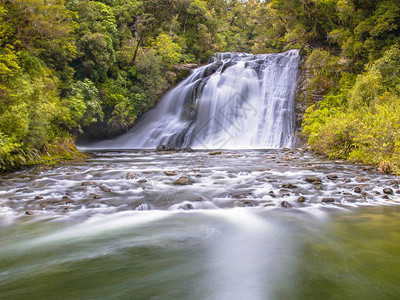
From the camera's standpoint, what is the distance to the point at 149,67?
20.9 m

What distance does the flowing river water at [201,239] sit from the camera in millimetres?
2287

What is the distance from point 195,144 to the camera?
18891 mm

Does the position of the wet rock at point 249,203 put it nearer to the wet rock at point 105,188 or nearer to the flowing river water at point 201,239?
the flowing river water at point 201,239

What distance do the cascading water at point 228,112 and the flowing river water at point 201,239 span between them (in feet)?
40.0

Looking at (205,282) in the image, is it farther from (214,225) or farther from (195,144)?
(195,144)

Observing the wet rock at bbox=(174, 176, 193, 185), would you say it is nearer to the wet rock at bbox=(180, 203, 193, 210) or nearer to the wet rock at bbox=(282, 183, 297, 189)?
the wet rock at bbox=(180, 203, 193, 210)

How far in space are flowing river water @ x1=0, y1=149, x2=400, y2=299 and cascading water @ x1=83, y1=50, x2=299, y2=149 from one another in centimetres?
1219

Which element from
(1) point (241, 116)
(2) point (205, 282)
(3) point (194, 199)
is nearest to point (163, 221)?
(3) point (194, 199)

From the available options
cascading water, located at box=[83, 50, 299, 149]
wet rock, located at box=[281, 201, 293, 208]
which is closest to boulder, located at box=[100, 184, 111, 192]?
wet rock, located at box=[281, 201, 293, 208]

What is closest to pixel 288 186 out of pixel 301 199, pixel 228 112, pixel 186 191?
pixel 301 199

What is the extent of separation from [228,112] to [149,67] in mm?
7316

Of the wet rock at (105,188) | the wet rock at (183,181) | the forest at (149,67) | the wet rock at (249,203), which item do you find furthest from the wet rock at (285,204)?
the forest at (149,67)

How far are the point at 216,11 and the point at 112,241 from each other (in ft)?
126

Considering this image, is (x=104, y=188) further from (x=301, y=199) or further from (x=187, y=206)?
(x=301, y=199)
